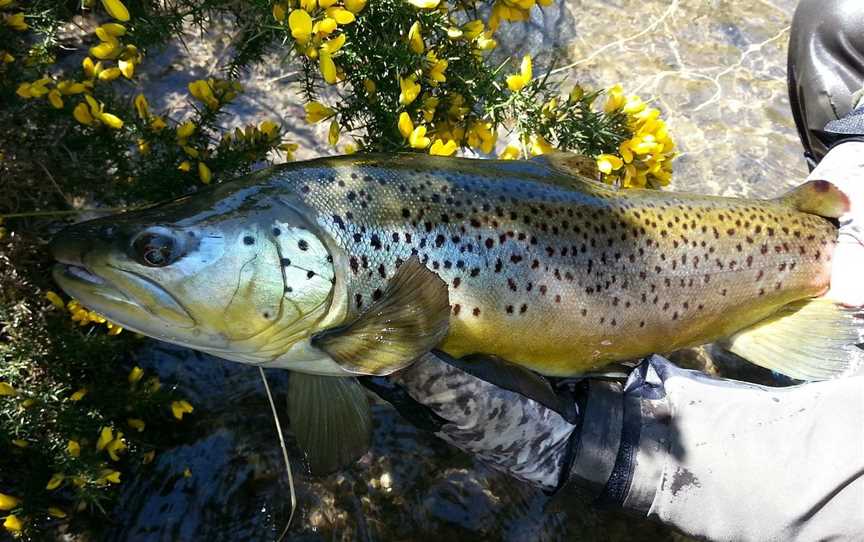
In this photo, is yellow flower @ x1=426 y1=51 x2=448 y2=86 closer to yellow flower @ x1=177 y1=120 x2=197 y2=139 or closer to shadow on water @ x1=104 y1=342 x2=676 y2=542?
yellow flower @ x1=177 y1=120 x2=197 y2=139

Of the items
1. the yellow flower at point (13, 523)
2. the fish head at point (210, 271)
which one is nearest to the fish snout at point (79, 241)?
the fish head at point (210, 271)

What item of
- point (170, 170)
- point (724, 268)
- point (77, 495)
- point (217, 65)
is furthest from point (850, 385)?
point (217, 65)

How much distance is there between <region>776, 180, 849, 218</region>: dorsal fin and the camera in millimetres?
3057

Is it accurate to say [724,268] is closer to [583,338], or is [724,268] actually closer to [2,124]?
[583,338]

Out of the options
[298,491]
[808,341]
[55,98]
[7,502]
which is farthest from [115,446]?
[808,341]

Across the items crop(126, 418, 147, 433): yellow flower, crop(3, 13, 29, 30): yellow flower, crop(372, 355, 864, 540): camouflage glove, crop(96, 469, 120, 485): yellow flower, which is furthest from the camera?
crop(126, 418, 147, 433): yellow flower

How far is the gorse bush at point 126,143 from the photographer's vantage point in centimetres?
262

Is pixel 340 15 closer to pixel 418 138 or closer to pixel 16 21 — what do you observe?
pixel 418 138

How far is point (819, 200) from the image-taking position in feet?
10.1

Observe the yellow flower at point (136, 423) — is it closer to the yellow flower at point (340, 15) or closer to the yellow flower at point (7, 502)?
the yellow flower at point (7, 502)

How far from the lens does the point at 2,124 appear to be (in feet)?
9.24

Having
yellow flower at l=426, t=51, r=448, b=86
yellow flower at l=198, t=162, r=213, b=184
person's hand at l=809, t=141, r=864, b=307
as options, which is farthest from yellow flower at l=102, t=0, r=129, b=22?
person's hand at l=809, t=141, r=864, b=307

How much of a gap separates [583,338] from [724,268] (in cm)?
77

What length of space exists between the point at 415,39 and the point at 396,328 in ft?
3.95
